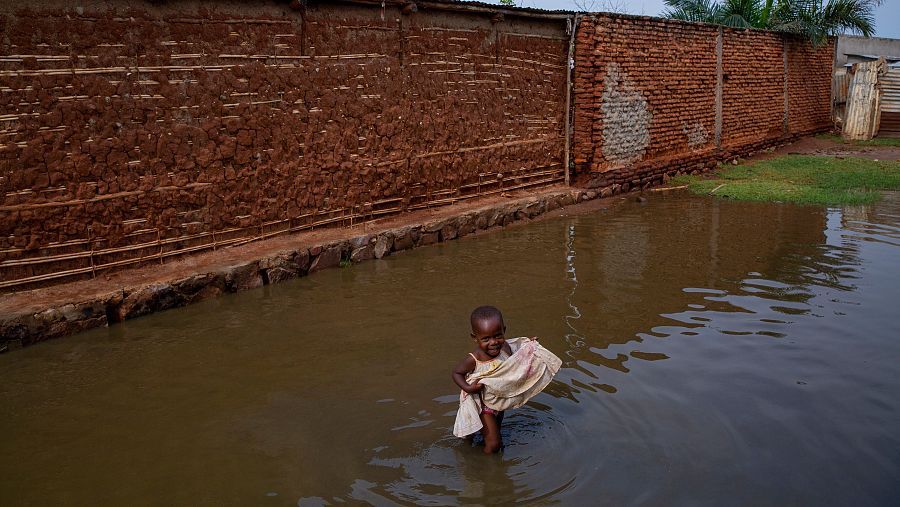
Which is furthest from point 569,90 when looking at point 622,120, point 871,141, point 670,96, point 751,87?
point 871,141

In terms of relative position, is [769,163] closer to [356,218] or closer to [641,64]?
[641,64]

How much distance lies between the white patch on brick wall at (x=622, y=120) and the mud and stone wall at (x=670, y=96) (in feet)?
0.06

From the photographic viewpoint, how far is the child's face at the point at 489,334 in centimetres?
442

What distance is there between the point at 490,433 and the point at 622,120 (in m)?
10.3

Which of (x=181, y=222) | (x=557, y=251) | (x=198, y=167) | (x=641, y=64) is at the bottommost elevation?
(x=557, y=251)

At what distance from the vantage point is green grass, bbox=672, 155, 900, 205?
12812 millimetres

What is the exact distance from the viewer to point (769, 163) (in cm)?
1678

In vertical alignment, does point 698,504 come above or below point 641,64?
below

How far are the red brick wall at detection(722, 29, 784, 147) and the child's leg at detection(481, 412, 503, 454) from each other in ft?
45.6

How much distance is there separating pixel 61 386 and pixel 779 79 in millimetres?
17767

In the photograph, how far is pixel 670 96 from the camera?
49.7ft

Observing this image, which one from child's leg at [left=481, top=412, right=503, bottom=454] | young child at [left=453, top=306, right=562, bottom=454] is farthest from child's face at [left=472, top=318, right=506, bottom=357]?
child's leg at [left=481, top=412, right=503, bottom=454]

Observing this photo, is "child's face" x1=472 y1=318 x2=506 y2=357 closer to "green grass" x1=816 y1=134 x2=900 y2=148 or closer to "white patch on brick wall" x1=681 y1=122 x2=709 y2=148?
"white patch on brick wall" x1=681 y1=122 x2=709 y2=148

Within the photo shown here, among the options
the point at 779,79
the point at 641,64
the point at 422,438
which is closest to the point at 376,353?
the point at 422,438
